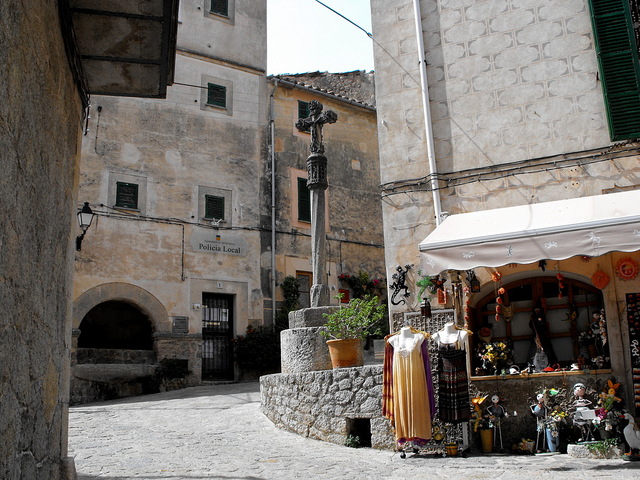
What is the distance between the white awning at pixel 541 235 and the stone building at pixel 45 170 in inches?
190

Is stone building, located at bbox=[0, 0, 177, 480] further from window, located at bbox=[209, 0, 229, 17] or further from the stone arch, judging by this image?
window, located at bbox=[209, 0, 229, 17]

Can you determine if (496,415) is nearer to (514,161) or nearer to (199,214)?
(514,161)

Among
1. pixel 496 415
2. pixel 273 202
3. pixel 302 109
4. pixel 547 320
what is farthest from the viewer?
pixel 302 109

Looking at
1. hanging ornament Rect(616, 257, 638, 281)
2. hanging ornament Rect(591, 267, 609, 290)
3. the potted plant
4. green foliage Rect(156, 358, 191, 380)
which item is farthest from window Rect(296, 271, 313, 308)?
hanging ornament Rect(616, 257, 638, 281)

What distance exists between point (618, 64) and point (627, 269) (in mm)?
3016

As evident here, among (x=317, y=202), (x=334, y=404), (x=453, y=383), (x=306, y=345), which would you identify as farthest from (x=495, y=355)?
(x=317, y=202)

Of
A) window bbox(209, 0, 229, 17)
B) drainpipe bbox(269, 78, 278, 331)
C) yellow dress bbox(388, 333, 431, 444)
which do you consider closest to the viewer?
yellow dress bbox(388, 333, 431, 444)

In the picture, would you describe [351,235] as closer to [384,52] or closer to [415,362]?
[384,52]

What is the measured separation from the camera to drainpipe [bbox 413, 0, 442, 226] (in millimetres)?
10883

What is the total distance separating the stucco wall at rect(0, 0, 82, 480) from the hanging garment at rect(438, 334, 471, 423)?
225 inches

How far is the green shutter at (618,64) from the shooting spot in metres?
10.0

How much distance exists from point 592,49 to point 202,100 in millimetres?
11998

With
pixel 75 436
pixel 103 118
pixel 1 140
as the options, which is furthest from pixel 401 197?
pixel 103 118

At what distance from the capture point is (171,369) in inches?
696
